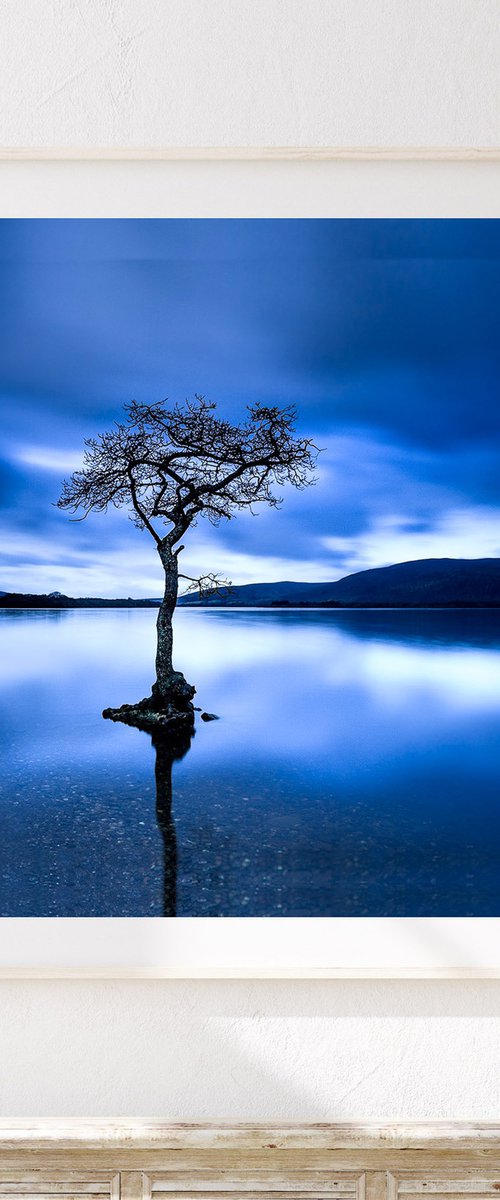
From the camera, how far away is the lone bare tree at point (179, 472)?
1.22 meters

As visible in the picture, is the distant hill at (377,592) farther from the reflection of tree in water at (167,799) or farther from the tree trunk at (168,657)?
the reflection of tree in water at (167,799)

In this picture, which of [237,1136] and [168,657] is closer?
[237,1136]

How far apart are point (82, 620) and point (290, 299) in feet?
2.13

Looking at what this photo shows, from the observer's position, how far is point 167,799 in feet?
3.82

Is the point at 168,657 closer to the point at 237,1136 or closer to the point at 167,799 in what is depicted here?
the point at 167,799

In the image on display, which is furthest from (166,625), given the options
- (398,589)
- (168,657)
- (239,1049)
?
(239,1049)

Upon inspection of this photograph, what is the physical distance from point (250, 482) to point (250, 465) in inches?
1.1

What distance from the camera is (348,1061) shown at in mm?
1122
